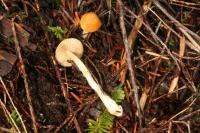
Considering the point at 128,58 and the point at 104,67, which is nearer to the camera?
the point at 128,58

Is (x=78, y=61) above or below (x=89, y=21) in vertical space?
below

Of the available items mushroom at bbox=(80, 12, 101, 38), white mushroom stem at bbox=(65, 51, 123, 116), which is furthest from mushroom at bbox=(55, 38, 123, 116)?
mushroom at bbox=(80, 12, 101, 38)

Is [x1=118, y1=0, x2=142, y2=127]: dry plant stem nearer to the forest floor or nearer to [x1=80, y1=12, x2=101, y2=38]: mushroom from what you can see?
the forest floor

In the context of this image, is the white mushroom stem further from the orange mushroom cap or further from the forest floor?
the orange mushroom cap

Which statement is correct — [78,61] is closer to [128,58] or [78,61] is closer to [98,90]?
[98,90]

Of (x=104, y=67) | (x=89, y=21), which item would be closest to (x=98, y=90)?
(x=104, y=67)

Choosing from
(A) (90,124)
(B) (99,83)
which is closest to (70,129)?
(A) (90,124)

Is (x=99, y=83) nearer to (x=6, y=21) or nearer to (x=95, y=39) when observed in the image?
(x=95, y=39)

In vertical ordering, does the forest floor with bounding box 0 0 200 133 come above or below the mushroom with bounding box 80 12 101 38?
below
